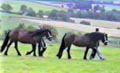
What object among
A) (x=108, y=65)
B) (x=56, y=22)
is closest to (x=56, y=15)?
(x=56, y=22)

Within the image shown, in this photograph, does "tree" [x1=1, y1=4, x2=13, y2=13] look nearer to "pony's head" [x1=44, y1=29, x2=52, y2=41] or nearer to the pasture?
the pasture

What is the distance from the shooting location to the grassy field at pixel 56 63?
3807mm

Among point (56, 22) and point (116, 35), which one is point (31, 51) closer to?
point (56, 22)

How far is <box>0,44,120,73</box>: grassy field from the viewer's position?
3807mm

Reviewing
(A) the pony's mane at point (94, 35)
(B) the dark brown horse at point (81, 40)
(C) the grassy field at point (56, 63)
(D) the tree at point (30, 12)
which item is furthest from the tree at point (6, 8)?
(A) the pony's mane at point (94, 35)

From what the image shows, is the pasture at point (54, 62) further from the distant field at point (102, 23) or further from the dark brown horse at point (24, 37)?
the distant field at point (102, 23)

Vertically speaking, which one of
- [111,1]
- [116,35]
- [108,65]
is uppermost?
[111,1]

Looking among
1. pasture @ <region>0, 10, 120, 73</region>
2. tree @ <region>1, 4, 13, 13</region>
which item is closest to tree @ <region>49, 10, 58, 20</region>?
pasture @ <region>0, 10, 120, 73</region>

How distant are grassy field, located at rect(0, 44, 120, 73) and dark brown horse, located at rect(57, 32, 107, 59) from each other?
0.15 feet

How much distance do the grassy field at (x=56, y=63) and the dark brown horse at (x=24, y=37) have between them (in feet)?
0.15

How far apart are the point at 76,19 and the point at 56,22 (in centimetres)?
19

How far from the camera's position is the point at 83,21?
389 cm

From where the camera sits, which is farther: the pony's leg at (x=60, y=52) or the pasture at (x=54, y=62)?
the pony's leg at (x=60, y=52)

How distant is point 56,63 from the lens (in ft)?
12.7
